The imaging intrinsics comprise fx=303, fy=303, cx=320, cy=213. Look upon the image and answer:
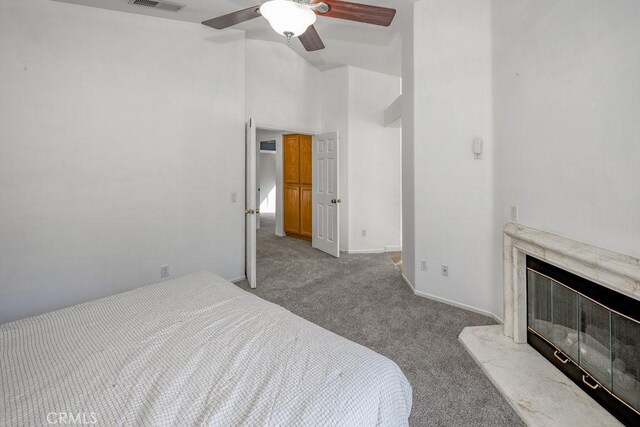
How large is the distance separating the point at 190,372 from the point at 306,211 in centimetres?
517

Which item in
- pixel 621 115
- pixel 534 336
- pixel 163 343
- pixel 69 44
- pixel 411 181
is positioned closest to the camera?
pixel 163 343

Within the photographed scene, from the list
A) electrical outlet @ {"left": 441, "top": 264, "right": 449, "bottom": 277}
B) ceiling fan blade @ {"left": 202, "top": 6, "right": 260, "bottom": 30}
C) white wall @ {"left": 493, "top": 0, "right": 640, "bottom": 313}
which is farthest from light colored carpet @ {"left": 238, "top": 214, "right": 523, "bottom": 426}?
ceiling fan blade @ {"left": 202, "top": 6, "right": 260, "bottom": 30}

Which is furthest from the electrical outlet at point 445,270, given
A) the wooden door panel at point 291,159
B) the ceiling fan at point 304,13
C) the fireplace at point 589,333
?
the wooden door panel at point 291,159

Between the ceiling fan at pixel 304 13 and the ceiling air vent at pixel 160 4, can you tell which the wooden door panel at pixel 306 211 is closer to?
the ceiling air vent at pixel 160 4

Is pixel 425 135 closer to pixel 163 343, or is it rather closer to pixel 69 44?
pixel 163 343

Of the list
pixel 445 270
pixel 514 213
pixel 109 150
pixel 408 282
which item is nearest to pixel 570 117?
pixel 514 213

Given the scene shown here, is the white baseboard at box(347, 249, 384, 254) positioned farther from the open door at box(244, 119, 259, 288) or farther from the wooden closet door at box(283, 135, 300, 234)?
the open door at box(244, 119, 259, 288)

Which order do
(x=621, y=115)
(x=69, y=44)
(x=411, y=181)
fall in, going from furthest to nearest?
(x=411, y=181) < (x=69, y=44) < (x=621, y=115)

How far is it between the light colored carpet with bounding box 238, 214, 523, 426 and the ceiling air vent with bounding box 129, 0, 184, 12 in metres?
2.96

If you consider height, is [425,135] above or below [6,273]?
above

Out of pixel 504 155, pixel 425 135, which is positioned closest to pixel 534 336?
pixel 504 155

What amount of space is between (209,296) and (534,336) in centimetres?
232

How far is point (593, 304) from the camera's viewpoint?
1.72m

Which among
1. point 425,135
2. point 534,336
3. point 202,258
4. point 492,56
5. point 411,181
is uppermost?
point 492,56
